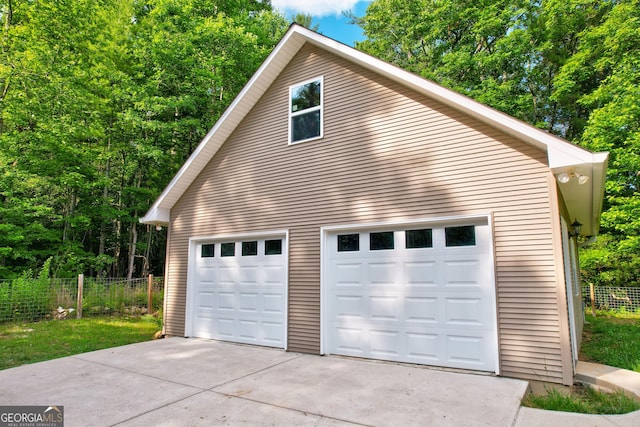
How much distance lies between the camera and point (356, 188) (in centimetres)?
601

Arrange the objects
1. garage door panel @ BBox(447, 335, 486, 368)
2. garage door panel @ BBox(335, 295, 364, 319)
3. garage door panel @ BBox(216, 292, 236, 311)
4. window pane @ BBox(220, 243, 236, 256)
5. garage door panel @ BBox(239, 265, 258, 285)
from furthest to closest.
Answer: window pane @ BBox(220, 243, 236, 256) < garage door panel @ BBox(216, 292, 236, 311) < garage door panel @ BBox(239, 265, 258, 285) < garage door panel @ BBox(335, 295, 364, 319) < garage door panel @ BBox(447, 335, 486, 368)

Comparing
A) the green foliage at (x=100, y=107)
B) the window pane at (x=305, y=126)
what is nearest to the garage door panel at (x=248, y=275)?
the window pane at (x=305, y=126)

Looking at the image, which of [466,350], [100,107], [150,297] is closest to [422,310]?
[466,350]

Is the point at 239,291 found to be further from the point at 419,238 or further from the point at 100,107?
the point at 100,107

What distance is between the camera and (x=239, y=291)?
23.6ft

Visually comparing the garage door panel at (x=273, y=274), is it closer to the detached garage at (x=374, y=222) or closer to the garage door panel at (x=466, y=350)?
the detached garage at (x=374, y=222)

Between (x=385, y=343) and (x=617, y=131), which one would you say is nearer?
(x=385, y=343)

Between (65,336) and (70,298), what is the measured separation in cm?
292

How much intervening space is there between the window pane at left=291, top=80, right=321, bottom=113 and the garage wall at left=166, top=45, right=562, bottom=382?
17 cm

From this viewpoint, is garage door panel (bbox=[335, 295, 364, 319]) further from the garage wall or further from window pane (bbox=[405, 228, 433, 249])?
window pane (bbox=[405, 228, 433, 249])

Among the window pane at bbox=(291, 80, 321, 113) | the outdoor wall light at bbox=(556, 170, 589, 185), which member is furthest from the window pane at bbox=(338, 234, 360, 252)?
the outdoor wall light at bbox=(556, 170, 589, 185)

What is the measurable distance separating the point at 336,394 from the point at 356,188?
3.15 metres

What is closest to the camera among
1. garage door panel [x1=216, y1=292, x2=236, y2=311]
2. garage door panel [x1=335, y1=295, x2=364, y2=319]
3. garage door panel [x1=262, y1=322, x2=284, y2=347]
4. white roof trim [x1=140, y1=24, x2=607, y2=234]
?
white roof trim [x1=140, y1=24, x2=607, y2=234]

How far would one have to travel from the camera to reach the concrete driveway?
3420 mm
